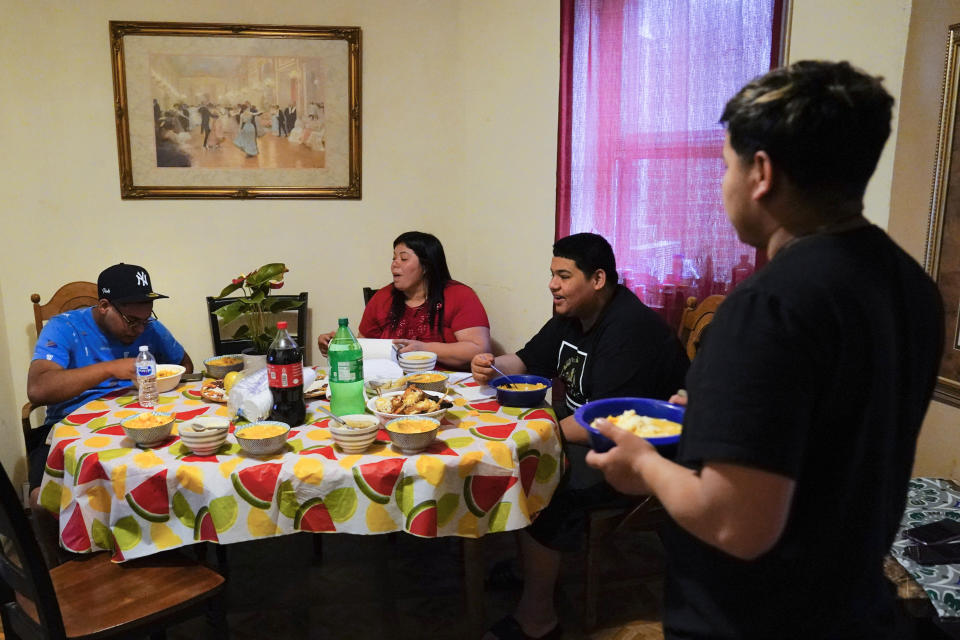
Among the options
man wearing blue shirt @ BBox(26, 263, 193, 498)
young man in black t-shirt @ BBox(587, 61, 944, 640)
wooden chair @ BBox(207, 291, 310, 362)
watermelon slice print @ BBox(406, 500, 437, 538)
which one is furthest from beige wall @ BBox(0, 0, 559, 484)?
young man in black t-shirt @ BBox(587, 61, 944, 640)

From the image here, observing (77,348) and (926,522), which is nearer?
(926,522)

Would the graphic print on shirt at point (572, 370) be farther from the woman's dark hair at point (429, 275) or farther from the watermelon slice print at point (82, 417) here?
the watermelon slice print at point (82, 417)

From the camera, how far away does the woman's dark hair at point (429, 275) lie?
116 inches

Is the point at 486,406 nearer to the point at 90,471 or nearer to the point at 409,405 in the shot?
the point at 409,405

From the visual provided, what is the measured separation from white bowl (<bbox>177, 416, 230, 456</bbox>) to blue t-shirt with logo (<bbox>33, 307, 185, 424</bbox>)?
90 cm

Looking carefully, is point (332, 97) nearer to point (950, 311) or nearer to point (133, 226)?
point (133, 226)

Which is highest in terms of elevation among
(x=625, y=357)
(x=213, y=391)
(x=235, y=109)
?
(x=235, y=109)

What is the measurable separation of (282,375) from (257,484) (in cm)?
33

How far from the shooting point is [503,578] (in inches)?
97.1

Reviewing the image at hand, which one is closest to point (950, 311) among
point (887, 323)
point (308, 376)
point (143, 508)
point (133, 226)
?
point (887, 323)

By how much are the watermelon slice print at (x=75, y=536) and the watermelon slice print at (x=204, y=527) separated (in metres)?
0.28

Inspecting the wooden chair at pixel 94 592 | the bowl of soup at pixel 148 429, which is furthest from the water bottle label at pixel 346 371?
the wooden chair at pixel 94 592

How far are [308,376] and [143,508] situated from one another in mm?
598

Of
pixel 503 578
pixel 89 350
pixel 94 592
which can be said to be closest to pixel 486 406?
pixel 503 578
